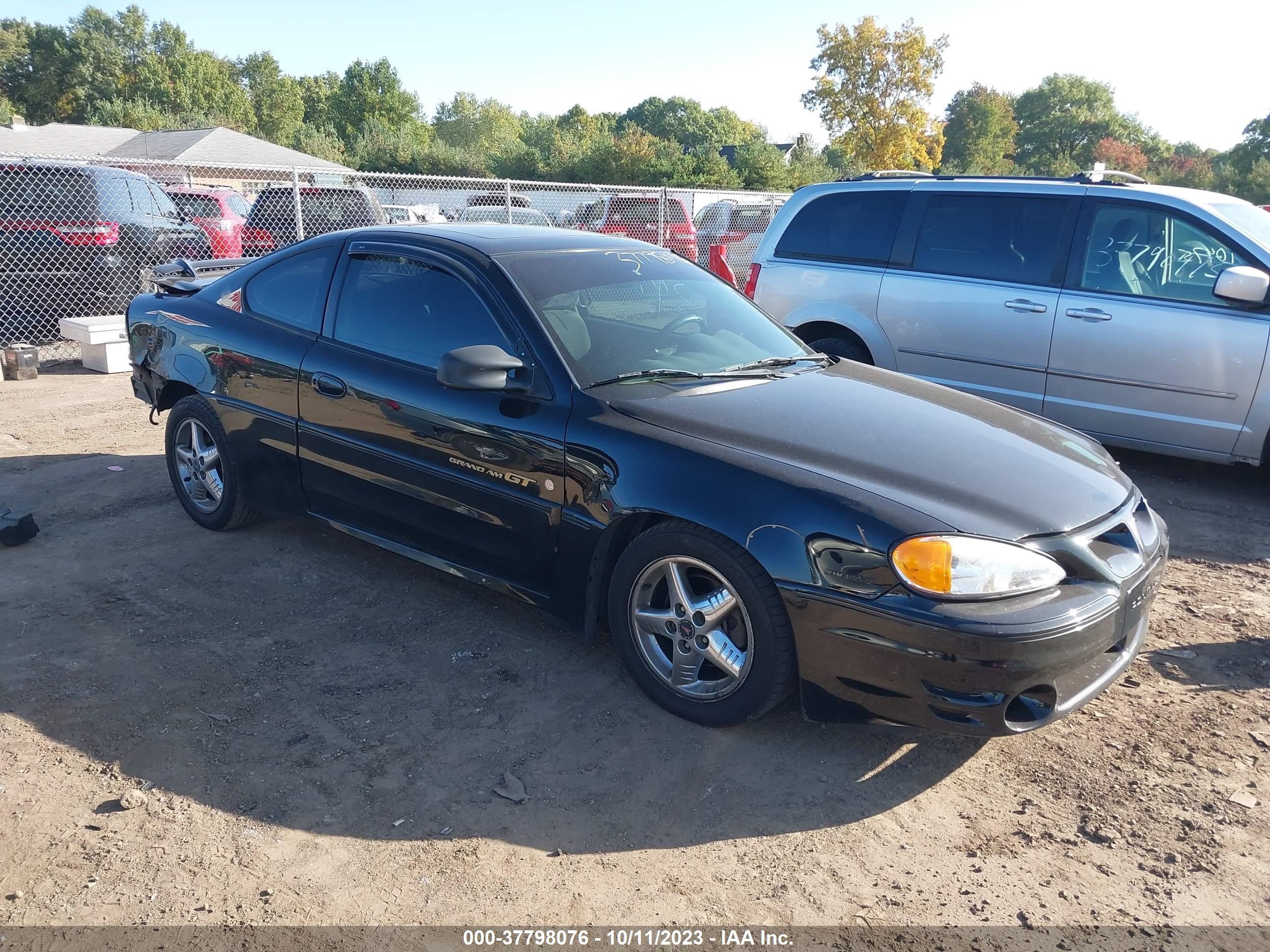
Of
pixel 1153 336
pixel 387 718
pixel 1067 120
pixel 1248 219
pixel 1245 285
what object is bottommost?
pixel 387 718

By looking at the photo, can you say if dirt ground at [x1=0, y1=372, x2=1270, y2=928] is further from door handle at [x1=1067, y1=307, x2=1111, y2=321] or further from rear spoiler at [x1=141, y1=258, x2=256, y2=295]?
door handle at [x1=1067, y1=307, x2=1111, y2=321]

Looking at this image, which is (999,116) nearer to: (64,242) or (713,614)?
(64,242)

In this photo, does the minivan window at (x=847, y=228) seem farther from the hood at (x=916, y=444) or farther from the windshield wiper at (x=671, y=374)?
the windshield wiper at (x=671, y=374)

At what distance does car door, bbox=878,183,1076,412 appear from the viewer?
251 inches

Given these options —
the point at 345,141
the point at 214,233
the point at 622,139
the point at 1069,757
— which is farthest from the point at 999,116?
the point at 1069,757

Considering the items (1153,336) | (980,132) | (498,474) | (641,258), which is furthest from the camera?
(980,132)

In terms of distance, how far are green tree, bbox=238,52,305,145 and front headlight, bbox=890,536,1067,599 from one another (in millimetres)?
72105

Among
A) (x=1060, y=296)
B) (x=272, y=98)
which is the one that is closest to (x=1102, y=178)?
(x=1060, y=296)

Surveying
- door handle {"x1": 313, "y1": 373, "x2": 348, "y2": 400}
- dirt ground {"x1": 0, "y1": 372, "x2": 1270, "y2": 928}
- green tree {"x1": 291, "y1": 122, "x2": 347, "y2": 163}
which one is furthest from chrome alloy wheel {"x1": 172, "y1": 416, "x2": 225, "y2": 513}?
green tree {"x1": 291, "y1": 122, "x2": 347, "y2": 163}

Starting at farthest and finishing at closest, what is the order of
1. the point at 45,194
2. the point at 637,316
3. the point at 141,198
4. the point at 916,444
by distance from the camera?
the point at 141,198 < the point at 45,194 < the point at 637,316 < the point at 916,444

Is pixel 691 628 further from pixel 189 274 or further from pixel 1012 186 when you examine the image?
pixel 1012 186

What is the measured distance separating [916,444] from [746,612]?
35.6 inches

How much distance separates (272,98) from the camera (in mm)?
78000

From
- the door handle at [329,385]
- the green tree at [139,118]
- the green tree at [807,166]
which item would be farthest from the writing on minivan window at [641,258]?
the green tree at [139,118]
